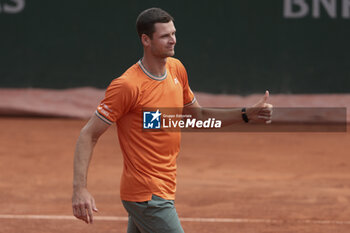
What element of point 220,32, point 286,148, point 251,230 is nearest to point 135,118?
point 251,230

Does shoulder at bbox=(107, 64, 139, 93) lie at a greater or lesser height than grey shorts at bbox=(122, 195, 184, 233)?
greater

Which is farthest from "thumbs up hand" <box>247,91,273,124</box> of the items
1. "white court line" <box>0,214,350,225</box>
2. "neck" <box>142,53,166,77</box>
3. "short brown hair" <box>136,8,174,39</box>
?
"white court line" <box>0,214,350,225</box>

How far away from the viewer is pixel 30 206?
336 inches

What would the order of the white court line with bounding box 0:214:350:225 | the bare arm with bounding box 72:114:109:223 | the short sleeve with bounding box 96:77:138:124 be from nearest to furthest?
the bare arm with bounding box 72:114:109:223
the short sleeve with bounding box 96:77:138:124
the white court line with bounding box 0:214:350:225

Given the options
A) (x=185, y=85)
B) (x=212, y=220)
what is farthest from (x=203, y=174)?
(x=185, y=85)

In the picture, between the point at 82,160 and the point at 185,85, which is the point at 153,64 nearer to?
the point at 185,85

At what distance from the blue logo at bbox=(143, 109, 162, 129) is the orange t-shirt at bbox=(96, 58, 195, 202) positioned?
0.03 metres

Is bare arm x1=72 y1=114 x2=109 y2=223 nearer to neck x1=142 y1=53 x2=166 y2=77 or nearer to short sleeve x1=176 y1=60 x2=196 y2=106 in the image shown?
neck x1=142 y1=53 x2=166 y2=77

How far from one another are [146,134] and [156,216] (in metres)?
0.52

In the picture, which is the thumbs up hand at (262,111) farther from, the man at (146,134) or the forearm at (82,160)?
the forearm at (82,160)

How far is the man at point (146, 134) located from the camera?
4.32 m

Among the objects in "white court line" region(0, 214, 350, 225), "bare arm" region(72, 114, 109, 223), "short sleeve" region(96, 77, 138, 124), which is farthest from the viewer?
"white court line" region(0, 214, 350, 225)

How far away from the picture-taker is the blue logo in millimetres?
4379

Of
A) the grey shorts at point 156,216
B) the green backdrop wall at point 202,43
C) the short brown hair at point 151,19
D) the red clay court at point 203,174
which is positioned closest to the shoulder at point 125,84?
the short brown hair at point 151,19
